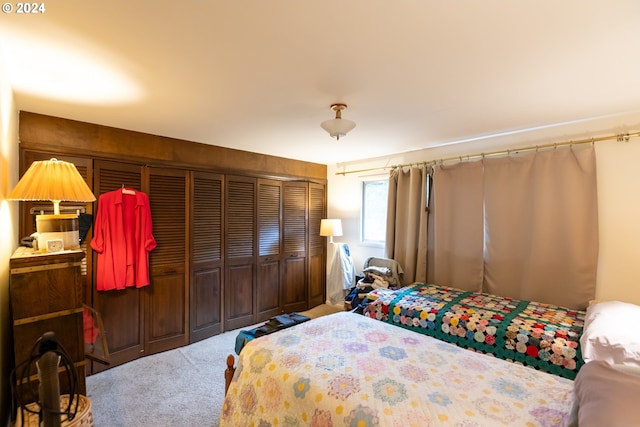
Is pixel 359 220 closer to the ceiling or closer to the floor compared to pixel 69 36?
closer to the floor

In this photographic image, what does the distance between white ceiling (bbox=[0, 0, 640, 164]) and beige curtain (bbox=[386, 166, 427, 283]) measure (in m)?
1.06

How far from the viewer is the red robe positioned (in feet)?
8.98

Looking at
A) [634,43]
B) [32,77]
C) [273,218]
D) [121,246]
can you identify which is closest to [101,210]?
[121,246]

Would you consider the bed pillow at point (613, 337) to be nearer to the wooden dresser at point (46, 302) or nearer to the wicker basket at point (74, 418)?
the wicker basket at point (74, 418)

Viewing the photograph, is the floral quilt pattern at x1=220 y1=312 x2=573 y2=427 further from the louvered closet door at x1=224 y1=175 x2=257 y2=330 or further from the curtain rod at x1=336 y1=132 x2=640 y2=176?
the curtain rod at x1=336 y1=132 x2=640 y2=176

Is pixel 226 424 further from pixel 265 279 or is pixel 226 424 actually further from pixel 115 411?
pixel 265 279

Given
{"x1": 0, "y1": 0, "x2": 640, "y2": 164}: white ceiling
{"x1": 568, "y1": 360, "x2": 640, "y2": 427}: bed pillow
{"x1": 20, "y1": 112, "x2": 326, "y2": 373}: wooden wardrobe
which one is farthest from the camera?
{"x1": 20, "y1": 112, "x2": 326, "y2": 373}: wooden wardrobe

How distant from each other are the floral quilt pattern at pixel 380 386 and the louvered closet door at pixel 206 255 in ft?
5.91

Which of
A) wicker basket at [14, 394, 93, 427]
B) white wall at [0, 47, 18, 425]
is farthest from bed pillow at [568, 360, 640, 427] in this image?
white wall at [0, 47, 18, 425]

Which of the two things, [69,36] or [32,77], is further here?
[32,77]

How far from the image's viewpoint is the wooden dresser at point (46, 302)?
1.55 metres

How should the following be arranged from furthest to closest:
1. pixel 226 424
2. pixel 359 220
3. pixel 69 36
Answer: pixel 359 220, pixel 226 424, pixel 69 36

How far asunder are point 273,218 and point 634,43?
11.9 ft

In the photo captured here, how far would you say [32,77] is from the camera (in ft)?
6.01
